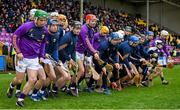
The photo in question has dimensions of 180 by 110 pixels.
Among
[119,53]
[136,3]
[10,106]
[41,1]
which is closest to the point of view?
[10,106]

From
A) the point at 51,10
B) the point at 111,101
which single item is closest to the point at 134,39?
the point at 111,101

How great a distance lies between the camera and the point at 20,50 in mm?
10172

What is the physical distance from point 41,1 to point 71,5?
3988 millimetres

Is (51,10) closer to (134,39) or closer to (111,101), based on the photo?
(134,39)

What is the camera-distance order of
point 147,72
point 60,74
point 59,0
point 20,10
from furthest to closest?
point 59,0 < point 20,10 < point 147,72 < point 60,74

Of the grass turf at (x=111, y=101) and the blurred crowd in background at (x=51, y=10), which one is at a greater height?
the blurred crowd in background at (x=51, y=10)

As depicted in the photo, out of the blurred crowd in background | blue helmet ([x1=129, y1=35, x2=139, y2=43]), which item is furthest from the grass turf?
the blurred crowd in background

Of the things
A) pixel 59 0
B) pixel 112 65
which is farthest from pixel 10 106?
pixel 59 0

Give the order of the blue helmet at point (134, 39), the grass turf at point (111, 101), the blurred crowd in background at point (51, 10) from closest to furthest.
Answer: the grass turf at point (111, 101), the blue helmet at point (134, 39), the blurred crowd in background at point (51, 10)

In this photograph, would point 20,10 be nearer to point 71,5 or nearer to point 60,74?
point 71,5

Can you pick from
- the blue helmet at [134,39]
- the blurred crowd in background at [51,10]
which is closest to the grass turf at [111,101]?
the blue helmet at [134,39]

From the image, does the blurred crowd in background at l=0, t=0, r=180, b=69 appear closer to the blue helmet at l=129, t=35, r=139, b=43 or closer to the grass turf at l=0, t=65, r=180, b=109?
the blue helmet at l=129, t=35, r=139, b=43

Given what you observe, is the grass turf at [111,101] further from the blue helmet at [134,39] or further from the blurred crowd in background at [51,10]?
the blurred crowd in background at [51,10]

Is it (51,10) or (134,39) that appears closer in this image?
(134,39)
